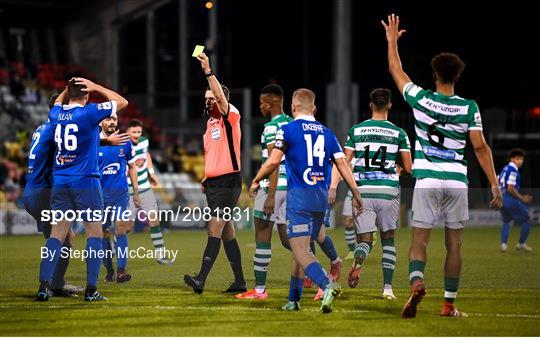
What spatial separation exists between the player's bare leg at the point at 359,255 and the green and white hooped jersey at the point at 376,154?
475mm

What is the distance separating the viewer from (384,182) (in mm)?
12234

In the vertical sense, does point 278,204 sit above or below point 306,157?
below

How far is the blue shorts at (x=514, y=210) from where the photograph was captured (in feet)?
65.0

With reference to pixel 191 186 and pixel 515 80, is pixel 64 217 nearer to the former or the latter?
pixel 191 186

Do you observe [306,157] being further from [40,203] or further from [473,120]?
[40,203]

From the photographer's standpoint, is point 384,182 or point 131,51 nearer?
point 384,182

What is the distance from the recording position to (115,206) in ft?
47.5

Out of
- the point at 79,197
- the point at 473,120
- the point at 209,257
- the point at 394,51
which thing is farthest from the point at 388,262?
the point at 79,197

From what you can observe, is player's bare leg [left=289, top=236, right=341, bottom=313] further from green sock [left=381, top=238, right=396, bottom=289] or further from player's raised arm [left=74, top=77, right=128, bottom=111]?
player's raised arm [left=74, top=77, right=128, bottom=111]

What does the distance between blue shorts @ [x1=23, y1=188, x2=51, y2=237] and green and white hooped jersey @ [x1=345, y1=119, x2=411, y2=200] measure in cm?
354

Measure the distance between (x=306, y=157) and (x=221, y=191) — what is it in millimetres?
2250

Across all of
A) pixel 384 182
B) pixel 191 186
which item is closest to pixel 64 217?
pixel 384 182

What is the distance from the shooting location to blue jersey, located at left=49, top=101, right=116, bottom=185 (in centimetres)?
1151

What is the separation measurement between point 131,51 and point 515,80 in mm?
13319
